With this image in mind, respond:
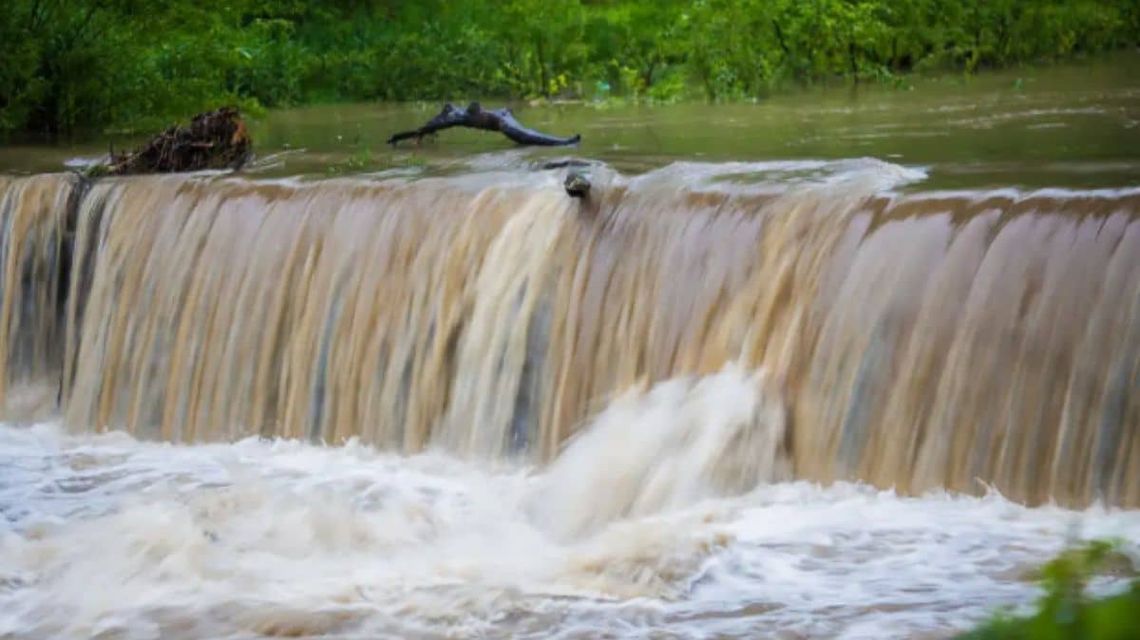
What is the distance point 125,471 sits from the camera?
26.5 ft

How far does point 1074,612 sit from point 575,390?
685 centimetres


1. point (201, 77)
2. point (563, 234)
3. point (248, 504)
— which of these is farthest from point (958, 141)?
point (201, 77)

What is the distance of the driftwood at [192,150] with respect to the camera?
36.0 feet

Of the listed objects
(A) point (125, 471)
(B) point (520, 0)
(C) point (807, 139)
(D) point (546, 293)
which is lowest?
(A) point (125, 471)

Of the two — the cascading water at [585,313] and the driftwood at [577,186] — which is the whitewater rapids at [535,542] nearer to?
the cascading water at [585,313]

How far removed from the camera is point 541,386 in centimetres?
795

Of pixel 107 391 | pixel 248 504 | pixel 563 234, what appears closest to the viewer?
pixel 248 504

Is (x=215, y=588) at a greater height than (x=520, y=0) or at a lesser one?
lesser

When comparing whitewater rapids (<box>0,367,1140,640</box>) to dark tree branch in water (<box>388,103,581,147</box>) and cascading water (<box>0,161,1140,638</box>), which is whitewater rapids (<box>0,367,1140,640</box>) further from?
dark tree branch in water (<box>388,103,581,147</box>)

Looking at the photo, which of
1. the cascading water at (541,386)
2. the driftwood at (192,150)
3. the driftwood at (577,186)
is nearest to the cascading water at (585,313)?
the cascading water at (541,386)

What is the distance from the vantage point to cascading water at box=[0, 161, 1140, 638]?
18.9 ft

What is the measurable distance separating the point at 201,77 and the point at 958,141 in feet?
24.0

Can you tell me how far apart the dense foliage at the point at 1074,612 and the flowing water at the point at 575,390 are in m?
3.22

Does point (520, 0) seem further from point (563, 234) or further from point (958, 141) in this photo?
point (563, 234)
